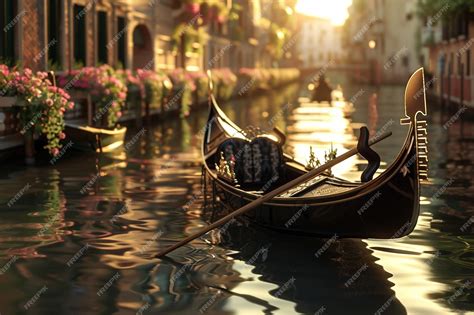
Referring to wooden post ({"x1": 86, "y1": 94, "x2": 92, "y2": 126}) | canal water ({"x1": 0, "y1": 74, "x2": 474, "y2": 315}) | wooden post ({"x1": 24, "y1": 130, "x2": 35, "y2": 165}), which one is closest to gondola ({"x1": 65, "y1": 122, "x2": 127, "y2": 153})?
wooden post ({"x1": 86, "y1": 94, "x2": 92, "y2": 126})

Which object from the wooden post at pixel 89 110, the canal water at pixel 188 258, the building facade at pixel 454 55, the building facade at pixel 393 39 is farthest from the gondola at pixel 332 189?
the building facade at pixel 393 39

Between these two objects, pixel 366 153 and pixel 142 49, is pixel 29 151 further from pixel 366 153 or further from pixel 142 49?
pixel 142 49

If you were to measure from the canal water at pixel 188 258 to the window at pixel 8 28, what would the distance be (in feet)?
14.4

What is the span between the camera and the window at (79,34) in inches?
989

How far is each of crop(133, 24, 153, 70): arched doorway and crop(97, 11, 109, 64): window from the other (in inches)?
223

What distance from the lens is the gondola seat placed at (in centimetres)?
1188

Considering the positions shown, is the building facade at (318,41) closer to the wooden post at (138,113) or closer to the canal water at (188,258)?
the wooden post at (138,113)

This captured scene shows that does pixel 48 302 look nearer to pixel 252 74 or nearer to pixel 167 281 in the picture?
pixel 167 281

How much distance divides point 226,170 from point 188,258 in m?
2.90

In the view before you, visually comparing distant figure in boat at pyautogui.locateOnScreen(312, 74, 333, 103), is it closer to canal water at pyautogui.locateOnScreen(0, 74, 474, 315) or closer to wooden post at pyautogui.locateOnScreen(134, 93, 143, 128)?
wooden post at pyautogui.locateOnScreen(134, 93, 143, 128)

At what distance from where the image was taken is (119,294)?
291 inches

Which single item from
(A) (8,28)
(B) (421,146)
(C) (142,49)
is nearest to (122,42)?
(C) (142,49)

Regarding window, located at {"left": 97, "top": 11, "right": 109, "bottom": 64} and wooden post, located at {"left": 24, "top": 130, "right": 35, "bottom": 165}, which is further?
window, located at {"left": 97, "top": 11, "right": 109, "bottom": 64}

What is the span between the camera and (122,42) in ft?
98.2
